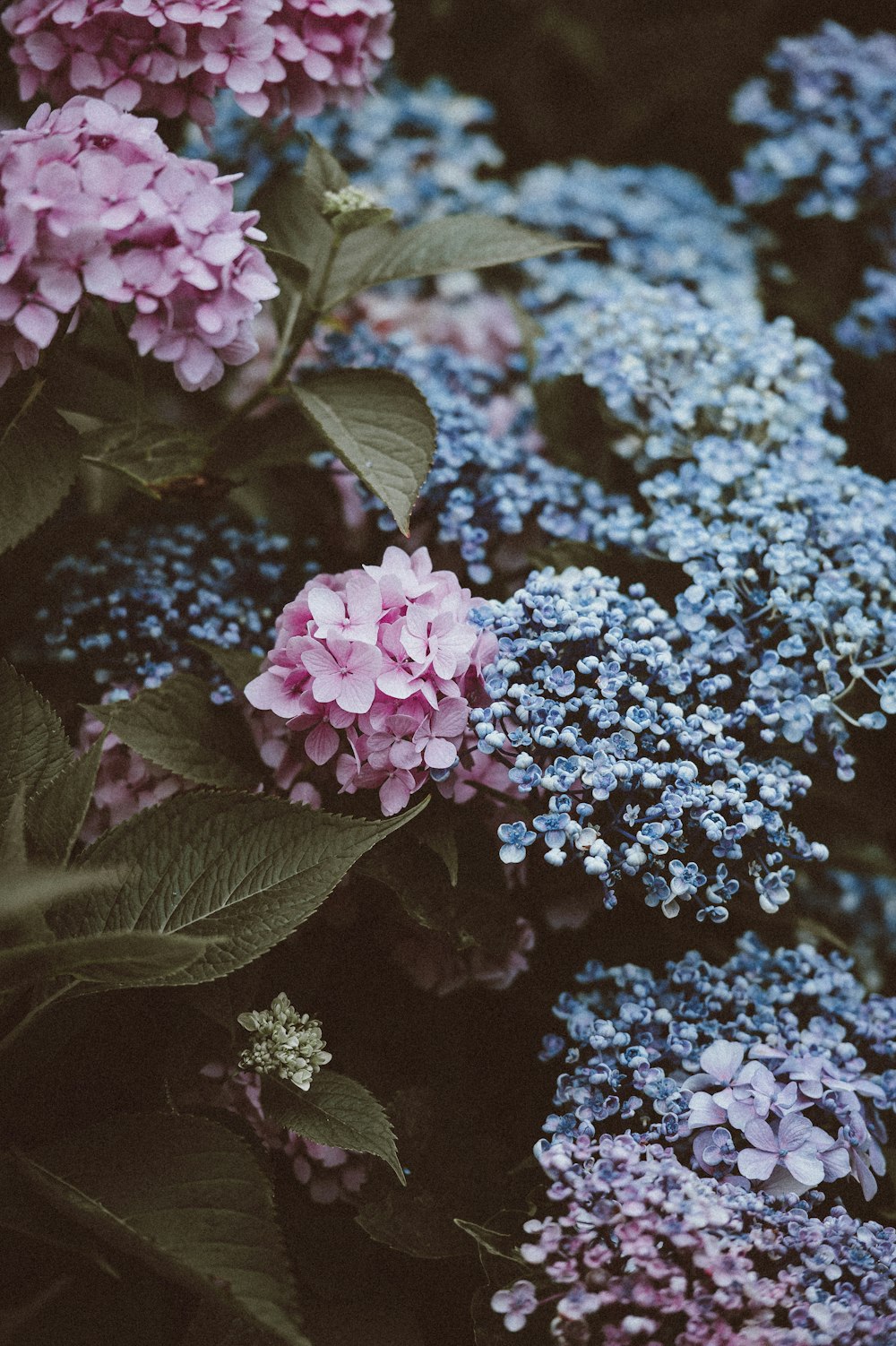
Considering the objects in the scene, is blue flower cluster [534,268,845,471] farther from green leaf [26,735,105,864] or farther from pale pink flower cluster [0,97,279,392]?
green leaf [26,735,105,864]

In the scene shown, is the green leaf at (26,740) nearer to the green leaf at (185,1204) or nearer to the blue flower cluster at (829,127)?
the green leaf at (185,1204)

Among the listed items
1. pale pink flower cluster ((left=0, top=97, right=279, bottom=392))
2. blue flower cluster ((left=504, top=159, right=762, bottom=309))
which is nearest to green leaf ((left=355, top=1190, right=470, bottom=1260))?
pale pink flower cluster ((left=0, top=97, right=279, bottom=392))

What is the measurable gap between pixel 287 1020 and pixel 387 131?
1.37 meters

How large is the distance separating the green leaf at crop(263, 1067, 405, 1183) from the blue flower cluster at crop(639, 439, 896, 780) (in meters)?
0.45

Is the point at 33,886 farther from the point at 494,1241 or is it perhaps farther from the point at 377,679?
the point at 494,1241

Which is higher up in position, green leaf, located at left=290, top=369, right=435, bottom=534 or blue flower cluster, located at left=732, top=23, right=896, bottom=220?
blue flower cluster, located at left=732, top=23, right=896, bottom=220

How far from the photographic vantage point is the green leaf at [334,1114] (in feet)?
2.73

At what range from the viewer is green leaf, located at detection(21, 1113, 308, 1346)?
0.72 metres

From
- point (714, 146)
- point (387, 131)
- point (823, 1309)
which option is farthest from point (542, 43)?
point (823, 1309)

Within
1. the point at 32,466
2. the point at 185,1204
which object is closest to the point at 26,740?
the point at 32,466

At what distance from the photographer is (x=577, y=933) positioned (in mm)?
1165

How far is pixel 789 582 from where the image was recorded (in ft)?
3.41

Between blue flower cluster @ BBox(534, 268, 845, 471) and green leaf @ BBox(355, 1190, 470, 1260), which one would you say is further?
blue flower cluster @ BBox(534, 268, 845, 471)

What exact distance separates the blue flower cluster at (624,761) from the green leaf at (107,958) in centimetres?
28
